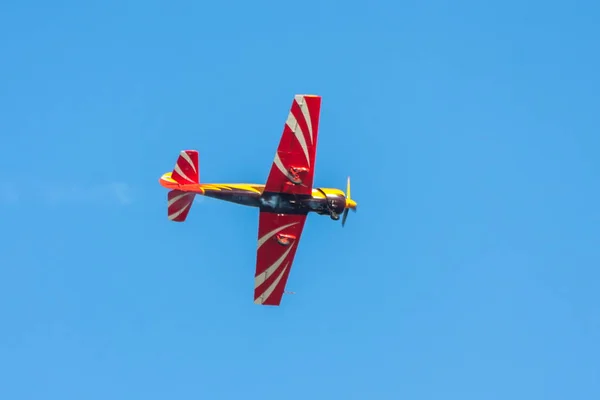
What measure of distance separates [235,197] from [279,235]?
103 inches

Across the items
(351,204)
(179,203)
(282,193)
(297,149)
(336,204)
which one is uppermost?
(351,204)

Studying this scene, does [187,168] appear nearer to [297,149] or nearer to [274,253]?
[297,149]

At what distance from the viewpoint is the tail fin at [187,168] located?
38594 millimetres

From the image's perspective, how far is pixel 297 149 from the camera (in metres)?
37.5

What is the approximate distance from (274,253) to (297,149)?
17.5 feet

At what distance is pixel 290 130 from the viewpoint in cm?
3706

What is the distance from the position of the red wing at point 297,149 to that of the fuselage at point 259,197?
468 millimetres

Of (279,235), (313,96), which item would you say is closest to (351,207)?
(279,235)

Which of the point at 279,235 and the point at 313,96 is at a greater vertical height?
the point at 313,96

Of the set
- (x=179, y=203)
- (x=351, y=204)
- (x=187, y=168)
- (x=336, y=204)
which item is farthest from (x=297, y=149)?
(x=179, y=203)

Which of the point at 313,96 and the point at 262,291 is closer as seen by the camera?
the point at 313,96

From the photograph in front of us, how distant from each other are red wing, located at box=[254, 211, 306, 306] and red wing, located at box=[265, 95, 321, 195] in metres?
1.71

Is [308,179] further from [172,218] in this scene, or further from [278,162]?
[172,218]

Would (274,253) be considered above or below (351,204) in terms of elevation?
below
